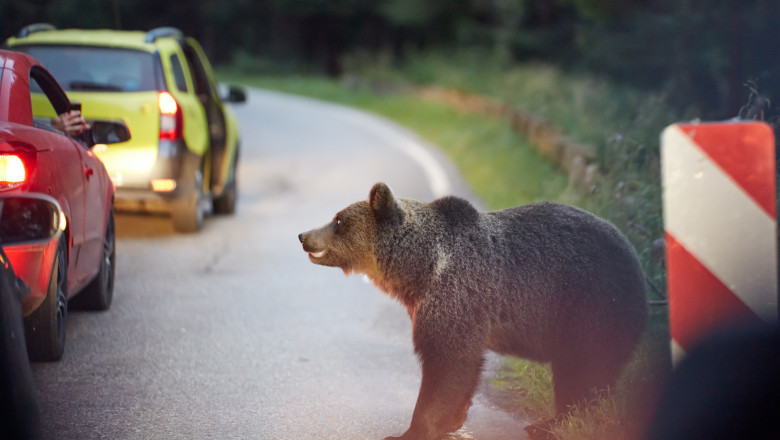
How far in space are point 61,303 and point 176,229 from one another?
502cm

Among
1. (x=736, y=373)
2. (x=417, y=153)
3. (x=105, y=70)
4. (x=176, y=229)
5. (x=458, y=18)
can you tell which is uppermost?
(x=736, y=373)

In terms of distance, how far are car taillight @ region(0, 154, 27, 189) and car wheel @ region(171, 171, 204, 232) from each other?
5.26 m

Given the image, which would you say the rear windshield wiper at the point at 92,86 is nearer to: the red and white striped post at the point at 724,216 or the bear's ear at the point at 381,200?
the bear's ear at the point at 381,200

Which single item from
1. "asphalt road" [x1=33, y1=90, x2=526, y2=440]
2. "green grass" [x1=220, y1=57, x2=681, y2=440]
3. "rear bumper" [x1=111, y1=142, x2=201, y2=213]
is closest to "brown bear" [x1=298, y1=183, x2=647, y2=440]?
"green grass" [x1=220, y1=57, x2=681, y2=440]

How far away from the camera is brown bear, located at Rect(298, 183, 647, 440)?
467cm

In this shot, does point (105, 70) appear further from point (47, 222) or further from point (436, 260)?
point (436, 260)

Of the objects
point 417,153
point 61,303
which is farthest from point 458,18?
point 61,303

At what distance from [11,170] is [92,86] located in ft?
16.6

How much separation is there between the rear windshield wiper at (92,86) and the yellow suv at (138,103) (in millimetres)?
10

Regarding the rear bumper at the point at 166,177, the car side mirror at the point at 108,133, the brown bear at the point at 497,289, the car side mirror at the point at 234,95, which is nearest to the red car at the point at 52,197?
the car side mirror at the point at 108,133

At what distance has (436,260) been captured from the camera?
484cm

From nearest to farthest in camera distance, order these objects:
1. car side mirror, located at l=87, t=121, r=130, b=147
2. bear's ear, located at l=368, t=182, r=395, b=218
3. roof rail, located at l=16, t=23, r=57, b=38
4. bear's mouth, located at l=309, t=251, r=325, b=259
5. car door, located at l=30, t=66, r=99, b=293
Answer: bear's ear, located at l=368, t=182, r=395, b=218, bear's mouth, located at l=309, t=251, r=325, b=259, car door, located at l=30, t=66, r=99, b=293, car side mirror, located at l=87, t=121, r=130, b=147, roof rail, located at l=16, t=23, r=57, b=38

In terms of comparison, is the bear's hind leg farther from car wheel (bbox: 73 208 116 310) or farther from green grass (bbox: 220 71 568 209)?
green grass (bbox: 220 71 568 209)

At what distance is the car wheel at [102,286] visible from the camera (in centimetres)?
731
